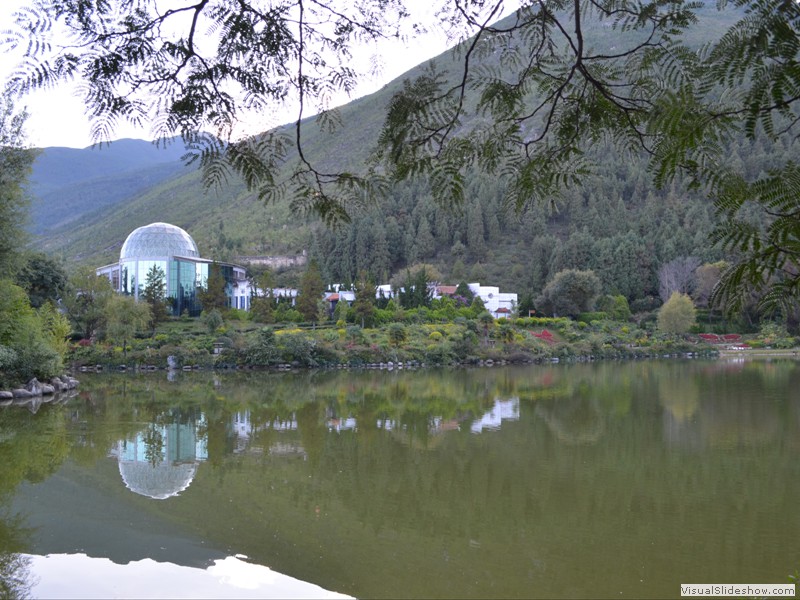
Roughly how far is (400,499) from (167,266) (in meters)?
36.2

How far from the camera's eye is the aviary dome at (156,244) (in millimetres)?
40750

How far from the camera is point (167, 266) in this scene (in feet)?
132

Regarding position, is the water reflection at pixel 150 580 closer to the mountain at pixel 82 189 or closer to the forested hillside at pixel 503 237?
the forested hillside at pixel 503 237

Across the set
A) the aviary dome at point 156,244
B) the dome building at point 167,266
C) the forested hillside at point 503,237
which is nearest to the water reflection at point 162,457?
the dome building at point 167,266

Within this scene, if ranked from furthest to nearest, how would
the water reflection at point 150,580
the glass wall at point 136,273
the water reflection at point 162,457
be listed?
the glass wall at point 136,273, the water reflection at point 162,457, the water reflection at point 150,580

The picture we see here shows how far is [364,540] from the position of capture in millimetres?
5977

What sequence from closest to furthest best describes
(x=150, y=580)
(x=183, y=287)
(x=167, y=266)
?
(x=150, y=580), (x=167, y=266), (x=183, y=287)

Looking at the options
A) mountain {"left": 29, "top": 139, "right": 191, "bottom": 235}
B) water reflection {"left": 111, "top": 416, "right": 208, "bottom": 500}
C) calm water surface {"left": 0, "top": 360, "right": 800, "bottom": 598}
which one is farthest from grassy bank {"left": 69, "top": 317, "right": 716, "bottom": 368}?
mountain {"left": 29, "top": 139, "right": 191, "bottom": 235}

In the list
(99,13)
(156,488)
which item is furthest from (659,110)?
(156,488)

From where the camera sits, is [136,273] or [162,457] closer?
[162,457]

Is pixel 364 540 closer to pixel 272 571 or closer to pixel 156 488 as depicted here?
pixel 272 571

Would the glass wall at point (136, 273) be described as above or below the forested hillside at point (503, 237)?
below

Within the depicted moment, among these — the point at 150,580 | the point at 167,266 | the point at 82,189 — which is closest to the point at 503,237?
the point at 167,266

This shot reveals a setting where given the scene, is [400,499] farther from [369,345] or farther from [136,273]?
[136,273]
